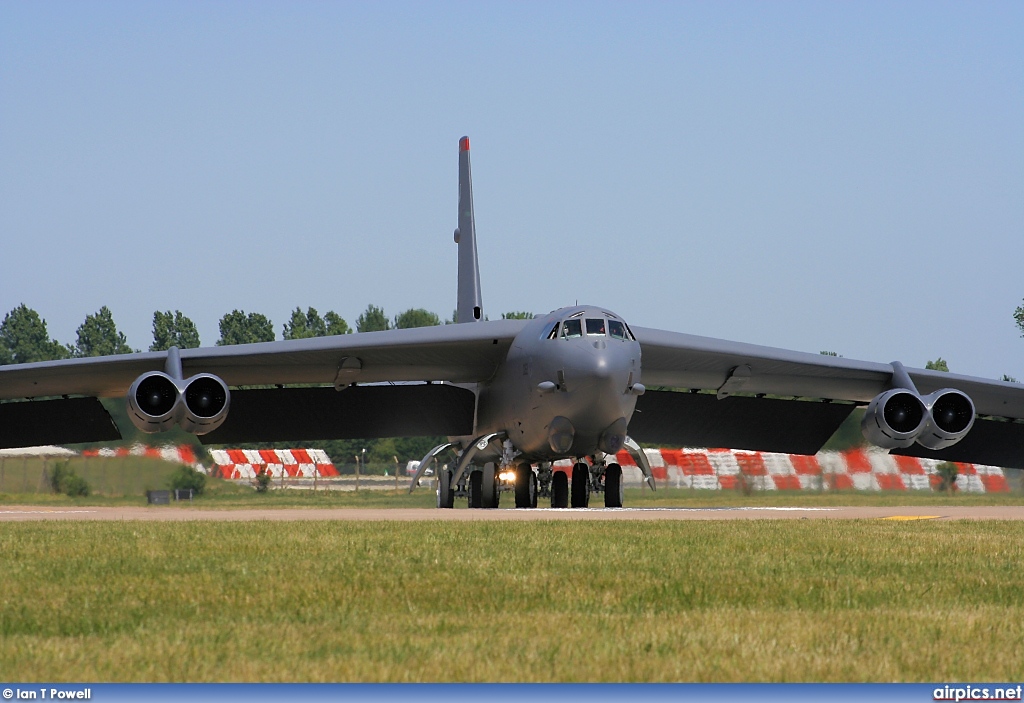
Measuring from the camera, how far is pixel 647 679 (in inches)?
226

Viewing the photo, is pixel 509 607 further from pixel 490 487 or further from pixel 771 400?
pixel 771 400

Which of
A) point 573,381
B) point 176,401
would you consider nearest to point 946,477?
point 573,381

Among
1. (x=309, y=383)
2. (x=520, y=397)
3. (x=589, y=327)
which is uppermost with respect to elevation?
(x=589, y=327)

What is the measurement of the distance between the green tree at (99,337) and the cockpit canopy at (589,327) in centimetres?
7922

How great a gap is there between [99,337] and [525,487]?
8129 cm

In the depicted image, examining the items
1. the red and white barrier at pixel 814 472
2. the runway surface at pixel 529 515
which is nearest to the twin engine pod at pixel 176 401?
the runway surface at pixel 529 515

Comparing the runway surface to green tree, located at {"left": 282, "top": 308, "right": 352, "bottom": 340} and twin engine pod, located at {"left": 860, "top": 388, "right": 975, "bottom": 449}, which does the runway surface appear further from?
green tree, located at {"left": 282, "top": 308, "right": 352, "bottom": 340}

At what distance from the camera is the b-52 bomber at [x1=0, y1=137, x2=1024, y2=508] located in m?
Result: 23.2

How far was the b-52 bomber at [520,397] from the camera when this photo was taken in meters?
23.2

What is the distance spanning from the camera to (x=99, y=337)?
102 meters

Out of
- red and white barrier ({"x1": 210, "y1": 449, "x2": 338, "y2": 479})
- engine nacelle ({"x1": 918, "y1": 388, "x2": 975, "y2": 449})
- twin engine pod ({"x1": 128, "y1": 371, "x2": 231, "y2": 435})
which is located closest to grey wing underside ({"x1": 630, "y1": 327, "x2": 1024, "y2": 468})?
engine nacelle ({"x1": 918, "y1": 388, "x2": 975, "y2": 449})

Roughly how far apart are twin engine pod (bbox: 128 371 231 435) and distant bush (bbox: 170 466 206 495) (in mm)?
5716

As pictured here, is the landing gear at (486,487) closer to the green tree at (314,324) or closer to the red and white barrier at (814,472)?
the red and white barrier at (814,472)

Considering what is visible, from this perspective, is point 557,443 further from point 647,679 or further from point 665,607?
point 647,679
